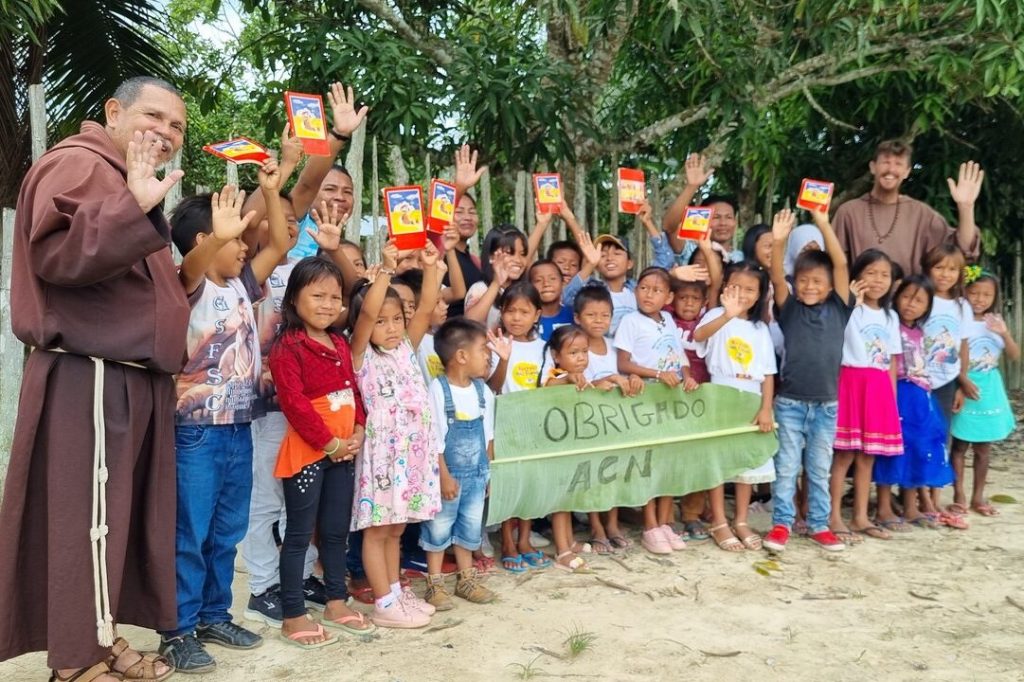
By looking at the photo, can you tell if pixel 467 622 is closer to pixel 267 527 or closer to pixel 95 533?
pixel 267 527

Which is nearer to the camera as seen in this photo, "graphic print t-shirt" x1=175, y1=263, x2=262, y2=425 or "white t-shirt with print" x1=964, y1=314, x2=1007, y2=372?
"graphic print t-shirt" x1=175, y1=263, x2=262, y2=425

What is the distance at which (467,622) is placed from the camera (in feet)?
10.8

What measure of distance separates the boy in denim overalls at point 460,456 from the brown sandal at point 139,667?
41.6 inches

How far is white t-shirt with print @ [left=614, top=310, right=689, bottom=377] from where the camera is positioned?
4.21m

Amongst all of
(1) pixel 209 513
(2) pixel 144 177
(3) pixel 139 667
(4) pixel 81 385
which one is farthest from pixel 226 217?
(3) pixel 139 667

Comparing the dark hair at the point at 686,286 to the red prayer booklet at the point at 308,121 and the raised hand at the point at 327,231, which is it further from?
the red prayer booklet at the point at 308,121

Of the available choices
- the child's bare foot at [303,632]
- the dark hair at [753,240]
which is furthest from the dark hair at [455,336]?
the dark hair at [753,240]

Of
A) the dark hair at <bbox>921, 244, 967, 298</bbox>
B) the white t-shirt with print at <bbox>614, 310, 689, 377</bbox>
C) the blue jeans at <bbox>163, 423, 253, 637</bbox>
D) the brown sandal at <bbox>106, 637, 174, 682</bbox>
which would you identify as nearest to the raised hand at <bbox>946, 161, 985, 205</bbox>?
the dark hair at <bbox>921, 244, 967, 298</bbox>

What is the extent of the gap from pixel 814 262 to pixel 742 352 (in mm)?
572

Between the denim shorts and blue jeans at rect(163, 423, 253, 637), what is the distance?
0.79m

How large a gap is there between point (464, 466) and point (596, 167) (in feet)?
11.9

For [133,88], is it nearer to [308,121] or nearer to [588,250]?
[308,121]

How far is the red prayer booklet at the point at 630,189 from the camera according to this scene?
4.43 meters

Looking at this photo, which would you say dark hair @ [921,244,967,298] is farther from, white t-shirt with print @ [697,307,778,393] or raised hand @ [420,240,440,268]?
raised hand @ [420,240,440,268]
